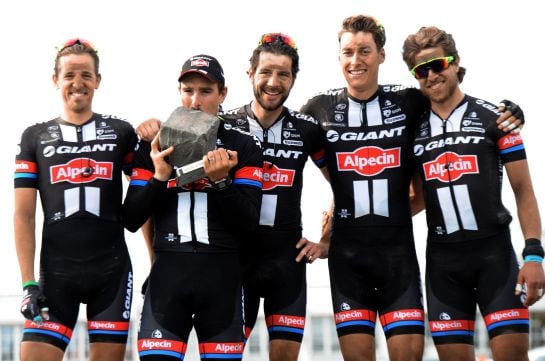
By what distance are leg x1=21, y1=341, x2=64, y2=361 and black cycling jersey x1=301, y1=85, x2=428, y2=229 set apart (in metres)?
2.86

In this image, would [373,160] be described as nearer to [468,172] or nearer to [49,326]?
[468,172]

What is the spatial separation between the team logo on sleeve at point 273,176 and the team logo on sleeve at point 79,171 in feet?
5.01

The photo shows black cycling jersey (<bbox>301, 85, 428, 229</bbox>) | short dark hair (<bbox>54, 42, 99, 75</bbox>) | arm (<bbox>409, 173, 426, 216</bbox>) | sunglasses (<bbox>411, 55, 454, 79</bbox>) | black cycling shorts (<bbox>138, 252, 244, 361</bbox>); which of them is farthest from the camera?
arm (<bbox>409, 173, 426, 216</bbox>)

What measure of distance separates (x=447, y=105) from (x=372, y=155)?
837mm

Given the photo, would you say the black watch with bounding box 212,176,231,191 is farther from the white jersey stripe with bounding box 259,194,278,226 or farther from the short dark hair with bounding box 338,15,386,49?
the short dark hair with bounding box 338,15,386,49

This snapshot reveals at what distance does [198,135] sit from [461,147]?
8.33 ft

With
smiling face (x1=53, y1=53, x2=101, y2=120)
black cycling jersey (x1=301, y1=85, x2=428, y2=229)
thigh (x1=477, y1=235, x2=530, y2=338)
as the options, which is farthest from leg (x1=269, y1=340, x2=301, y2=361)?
smiling face (x1=53, y1=53, x2=101, y2=120)

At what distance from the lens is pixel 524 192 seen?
816cm

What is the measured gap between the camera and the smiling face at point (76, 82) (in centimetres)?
795

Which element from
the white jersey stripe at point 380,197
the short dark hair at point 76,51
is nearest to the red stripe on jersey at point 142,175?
the short dark hair at point 76,51

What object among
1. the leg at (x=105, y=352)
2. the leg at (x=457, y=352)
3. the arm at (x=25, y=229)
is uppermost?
the arm at (x=25, y=229)

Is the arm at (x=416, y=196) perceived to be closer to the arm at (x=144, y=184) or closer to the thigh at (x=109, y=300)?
the arm at (x=144, y=184)

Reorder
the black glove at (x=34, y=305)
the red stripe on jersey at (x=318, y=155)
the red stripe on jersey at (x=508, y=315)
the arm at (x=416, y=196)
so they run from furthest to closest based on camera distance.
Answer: the arm at (x=416, y=196) → the red stripe on jersey at (x=318, y=155) → the red stripe on jersey at (x=508, y=315) → the black glove at (x=34, y=305)

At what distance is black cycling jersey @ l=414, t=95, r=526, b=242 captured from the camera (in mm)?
8219
